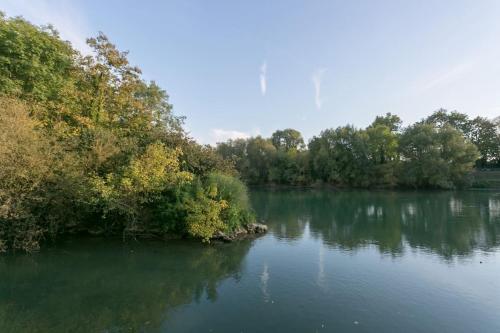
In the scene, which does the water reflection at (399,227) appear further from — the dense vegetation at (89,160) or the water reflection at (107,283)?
the water reflection at (107,283)

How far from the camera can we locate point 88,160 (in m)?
14.1

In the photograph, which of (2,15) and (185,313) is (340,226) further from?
(2,15)

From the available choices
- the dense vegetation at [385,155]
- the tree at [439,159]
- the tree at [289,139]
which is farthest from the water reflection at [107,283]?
the tree at [289,139]

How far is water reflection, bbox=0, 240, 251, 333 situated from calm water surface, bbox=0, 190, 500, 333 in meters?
0.04

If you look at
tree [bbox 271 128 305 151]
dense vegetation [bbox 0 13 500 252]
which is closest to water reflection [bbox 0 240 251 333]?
dense vegetation [bbox 0 13 500 252]

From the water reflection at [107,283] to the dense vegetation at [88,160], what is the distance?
52.4 inches

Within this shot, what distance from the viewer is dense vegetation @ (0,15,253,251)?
12336 mm

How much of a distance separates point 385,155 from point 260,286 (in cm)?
5720

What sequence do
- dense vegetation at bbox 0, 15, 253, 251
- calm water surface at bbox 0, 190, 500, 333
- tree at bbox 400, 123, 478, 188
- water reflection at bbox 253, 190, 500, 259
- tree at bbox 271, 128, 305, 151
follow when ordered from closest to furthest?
calm water surface at bbox 0, 190, 500, 333, dense vegetation at bbox 0, 15, 253, 251, water reflection at bbox 253, 190, 500, 259, tree at bbox 400, 123, 478, 188, tree at bbox 271, 128, 305, 151

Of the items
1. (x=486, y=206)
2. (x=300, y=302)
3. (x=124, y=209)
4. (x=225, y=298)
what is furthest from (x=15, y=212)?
(x=486, y=206)

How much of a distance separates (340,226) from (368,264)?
29.7 feet

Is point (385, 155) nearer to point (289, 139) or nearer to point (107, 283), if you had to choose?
point (289, 139)

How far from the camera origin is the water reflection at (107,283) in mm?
7633

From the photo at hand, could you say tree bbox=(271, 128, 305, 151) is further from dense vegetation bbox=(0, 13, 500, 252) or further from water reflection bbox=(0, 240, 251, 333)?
water reflection bbox=(0, 240, 251, 333)
